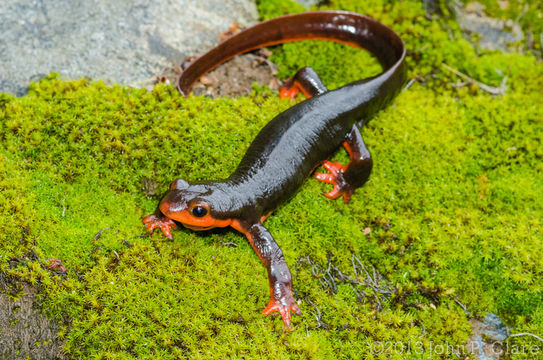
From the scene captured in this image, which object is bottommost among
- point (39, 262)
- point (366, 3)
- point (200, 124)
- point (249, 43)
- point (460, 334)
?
point (460, 334)

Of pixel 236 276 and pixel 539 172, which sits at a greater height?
pixel 539 172

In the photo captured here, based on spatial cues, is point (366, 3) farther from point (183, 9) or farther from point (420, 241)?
point (420, 241)

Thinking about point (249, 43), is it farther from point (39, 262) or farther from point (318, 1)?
point (39, 262)

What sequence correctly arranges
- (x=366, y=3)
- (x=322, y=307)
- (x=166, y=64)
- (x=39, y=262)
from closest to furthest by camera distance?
(x=39, y=262)
(x=322, y=307)
(x=166, y=64)
(x=366, y=3)

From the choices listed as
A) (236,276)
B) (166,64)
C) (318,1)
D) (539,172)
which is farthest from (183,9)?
(539,172)

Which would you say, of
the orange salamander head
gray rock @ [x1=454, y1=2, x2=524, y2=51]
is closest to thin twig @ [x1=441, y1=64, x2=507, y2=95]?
gray rock @ [x1=454, y1=2, x2=524, y2=51]

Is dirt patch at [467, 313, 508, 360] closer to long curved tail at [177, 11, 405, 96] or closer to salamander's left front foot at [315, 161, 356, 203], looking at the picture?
salamander's left front foot at [315, 161, 356, 203]

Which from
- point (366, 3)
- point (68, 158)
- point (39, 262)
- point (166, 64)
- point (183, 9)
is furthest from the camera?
point (366, 3)

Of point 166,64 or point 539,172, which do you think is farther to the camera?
point 166,64

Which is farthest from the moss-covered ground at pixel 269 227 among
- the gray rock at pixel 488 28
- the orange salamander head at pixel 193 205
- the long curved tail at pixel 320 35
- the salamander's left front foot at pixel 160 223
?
the gray rock at pixel 488 28
